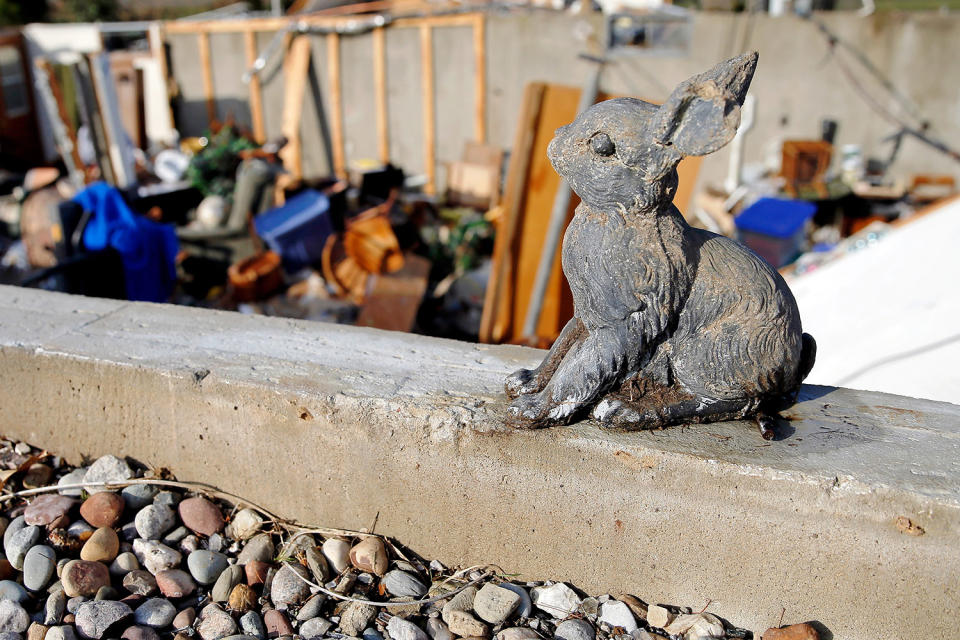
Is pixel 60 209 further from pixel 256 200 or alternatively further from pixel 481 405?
pixel 481 405

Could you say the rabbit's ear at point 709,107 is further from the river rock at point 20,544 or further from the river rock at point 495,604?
the river rock at point 20,544

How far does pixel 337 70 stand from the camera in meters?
9.92

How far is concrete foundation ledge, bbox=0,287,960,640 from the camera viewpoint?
6.30 feet

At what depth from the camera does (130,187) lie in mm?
7773

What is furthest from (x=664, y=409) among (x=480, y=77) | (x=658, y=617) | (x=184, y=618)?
(x=480, y=77)

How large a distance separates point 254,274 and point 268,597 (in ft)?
15.2

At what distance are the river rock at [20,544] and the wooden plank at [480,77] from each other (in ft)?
26.2

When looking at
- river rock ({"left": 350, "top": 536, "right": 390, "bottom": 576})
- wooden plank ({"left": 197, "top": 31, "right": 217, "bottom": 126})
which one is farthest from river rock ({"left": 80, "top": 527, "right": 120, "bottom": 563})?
wooden plank ({"left": 197, "top": 31, "right": 217, "bottom": 126})

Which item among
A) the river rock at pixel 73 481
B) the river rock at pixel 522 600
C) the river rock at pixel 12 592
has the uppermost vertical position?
the river rock at pixel 73 481

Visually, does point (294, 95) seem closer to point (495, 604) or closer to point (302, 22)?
point (302, 22)

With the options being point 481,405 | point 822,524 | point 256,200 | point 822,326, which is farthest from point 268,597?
point 256,200

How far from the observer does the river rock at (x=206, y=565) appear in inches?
91.0

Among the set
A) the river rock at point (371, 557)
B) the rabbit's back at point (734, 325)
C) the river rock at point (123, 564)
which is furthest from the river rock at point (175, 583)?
the rabbit's back at point (734, 325)

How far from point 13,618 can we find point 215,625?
1.97 feet
